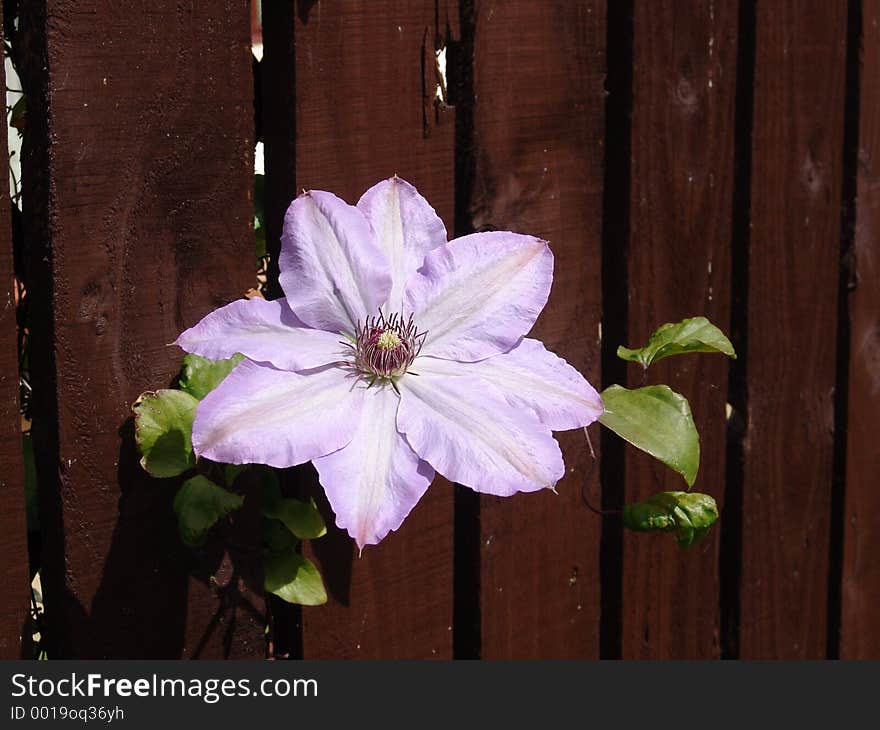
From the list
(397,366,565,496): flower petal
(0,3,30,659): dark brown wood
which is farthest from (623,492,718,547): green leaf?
(0,3,30,659): dark brown wood

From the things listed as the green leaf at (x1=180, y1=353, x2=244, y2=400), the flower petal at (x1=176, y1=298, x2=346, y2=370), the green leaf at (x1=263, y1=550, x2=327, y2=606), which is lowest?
the green leaf at (x1=263, y1=550, x2=327, y2=606)

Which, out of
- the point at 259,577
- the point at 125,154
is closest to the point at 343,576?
the point at 259,577

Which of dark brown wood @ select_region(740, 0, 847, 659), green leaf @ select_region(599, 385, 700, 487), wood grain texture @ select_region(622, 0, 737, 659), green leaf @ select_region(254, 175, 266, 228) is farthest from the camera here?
dark brown wood @ select_region(740, 0, 847, 659)

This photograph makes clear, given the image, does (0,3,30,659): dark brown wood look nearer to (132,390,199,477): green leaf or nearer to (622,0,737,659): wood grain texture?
(132,390,199,477): green leaf

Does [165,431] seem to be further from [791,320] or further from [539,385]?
[791,320]

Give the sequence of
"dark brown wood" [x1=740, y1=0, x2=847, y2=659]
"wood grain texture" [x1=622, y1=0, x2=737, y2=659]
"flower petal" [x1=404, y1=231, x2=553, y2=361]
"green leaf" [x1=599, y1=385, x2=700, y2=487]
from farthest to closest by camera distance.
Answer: "dark brown wood" [x1=740, y1=0, x2=847, y2=659]
"wood grain texture" [x1=622, y1=0, x2=737, y2=659]
"green leaf" [x1=599, y1=385, x2=700, y2=487]
"flower petal" [x1=404, y1=231, x2=553, y2=361]

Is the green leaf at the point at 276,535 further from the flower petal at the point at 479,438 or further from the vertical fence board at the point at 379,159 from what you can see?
the flower petal at the point at 479,438

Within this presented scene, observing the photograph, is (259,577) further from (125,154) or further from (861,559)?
(861,559)

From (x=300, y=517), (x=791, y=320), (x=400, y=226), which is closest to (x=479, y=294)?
(x=400, y=226)

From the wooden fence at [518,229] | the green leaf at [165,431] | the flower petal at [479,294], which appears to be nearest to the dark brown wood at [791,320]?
the wooden fence at [518,229]
